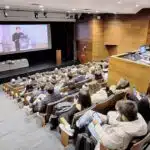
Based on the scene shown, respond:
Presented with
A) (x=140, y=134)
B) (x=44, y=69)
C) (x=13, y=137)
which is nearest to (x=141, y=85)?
(x=140, y=134)

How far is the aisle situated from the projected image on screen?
424 centimetres

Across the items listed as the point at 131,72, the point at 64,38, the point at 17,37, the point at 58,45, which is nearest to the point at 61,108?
the point at 131,72

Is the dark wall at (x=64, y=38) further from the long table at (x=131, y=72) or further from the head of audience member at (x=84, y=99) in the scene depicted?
the head of audience member at (x=84, y=99)

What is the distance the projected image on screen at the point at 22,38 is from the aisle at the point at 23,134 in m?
4.24

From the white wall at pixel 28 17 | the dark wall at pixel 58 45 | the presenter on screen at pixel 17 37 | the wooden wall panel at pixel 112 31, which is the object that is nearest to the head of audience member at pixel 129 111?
the white wall at pixel 28 17

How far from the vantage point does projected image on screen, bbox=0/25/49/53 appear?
7219 millimetres

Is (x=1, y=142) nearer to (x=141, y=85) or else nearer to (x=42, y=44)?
(x=141, y=85)

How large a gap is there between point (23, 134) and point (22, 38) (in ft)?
18.6

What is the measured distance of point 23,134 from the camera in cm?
303

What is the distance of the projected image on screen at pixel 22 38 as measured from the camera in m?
7.22

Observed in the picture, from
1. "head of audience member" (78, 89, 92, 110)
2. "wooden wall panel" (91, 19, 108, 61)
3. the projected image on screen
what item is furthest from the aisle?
"wooden wall panel" (91, 19, 108, 61)

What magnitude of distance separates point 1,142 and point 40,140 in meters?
0.65

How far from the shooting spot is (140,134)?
1.77m

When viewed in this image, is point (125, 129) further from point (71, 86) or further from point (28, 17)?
point (28, 17)
